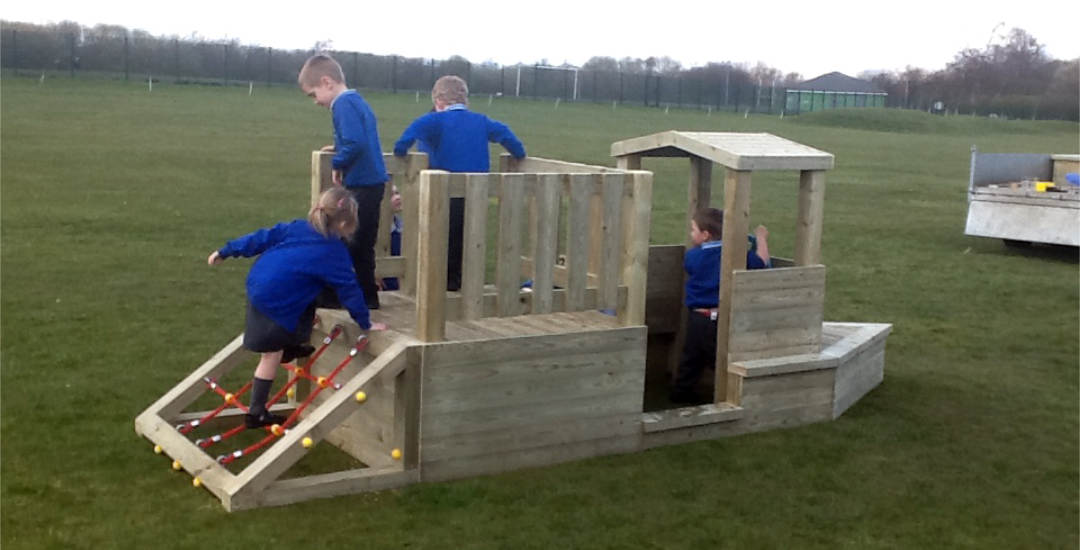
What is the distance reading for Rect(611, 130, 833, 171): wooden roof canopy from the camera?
7.16m

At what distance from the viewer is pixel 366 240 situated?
6.99 meters

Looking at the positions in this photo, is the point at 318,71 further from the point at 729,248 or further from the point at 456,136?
the point at 729,248

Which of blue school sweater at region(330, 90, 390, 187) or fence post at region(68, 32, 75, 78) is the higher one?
fence post at region(68, 32, 75, 78)

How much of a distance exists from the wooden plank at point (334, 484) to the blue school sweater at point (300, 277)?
84 cm

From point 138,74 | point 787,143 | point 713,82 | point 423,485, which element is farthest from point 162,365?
point 713,82

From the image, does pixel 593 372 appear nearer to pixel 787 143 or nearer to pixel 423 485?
pixel 423 485

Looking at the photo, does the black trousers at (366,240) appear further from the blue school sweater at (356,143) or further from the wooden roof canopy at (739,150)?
the wooden roof canopy at (739,150)

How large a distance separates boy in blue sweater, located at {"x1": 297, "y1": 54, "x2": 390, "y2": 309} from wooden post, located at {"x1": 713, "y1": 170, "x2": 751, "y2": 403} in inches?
81.8

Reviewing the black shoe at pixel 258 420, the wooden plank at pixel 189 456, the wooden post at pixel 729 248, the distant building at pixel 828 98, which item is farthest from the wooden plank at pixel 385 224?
the distant building at pixel 828 98

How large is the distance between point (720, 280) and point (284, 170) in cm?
1694

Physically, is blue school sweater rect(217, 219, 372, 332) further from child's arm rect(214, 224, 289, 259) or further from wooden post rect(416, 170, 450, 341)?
wooden post rect(416, 170, 450, 341)

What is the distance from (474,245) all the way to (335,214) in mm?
742

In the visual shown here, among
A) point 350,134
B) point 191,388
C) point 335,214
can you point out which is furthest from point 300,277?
point 191,388

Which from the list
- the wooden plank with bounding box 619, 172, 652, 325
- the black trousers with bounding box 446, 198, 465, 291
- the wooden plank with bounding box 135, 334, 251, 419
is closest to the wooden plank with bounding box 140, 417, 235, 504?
the wooden plank with bounding box 135, 334, 251, 419
